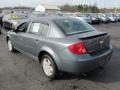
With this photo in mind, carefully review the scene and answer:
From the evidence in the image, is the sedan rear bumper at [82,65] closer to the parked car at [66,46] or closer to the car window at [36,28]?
the parked car at [66,46]

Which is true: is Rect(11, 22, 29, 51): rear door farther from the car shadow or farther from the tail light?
the tail light

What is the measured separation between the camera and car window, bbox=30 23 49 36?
17.4ft

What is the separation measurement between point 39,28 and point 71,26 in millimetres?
947

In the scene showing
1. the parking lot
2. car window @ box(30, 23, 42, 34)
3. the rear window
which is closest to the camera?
the parking lot

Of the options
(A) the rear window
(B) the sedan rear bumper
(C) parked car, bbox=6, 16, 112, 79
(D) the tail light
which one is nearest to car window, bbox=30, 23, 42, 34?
(C) parked car, bbox=6, 16, 112, 79

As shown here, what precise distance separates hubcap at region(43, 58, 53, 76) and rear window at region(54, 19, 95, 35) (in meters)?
0.94

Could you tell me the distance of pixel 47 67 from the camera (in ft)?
17.1

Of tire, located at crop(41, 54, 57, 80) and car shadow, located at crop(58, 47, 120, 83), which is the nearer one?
tire, located at crop(41, 54, 57, 80)

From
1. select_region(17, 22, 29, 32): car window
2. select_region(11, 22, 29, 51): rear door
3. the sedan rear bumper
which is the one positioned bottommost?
the sedan rear bumper

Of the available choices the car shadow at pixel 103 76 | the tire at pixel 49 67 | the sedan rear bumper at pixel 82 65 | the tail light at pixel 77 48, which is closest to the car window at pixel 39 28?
the tire at pixel 49 67

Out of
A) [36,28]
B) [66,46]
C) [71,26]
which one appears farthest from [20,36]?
[66,46]

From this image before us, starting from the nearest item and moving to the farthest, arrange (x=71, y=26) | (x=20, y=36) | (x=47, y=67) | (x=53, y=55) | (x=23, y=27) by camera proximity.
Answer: (x=53, y=55) → (x=47, y=67) → (x=71, y=26) → (x=20, y=36) → (x=23, y=27)

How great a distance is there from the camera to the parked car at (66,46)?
4465mm

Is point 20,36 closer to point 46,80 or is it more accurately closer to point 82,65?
point 46,80
